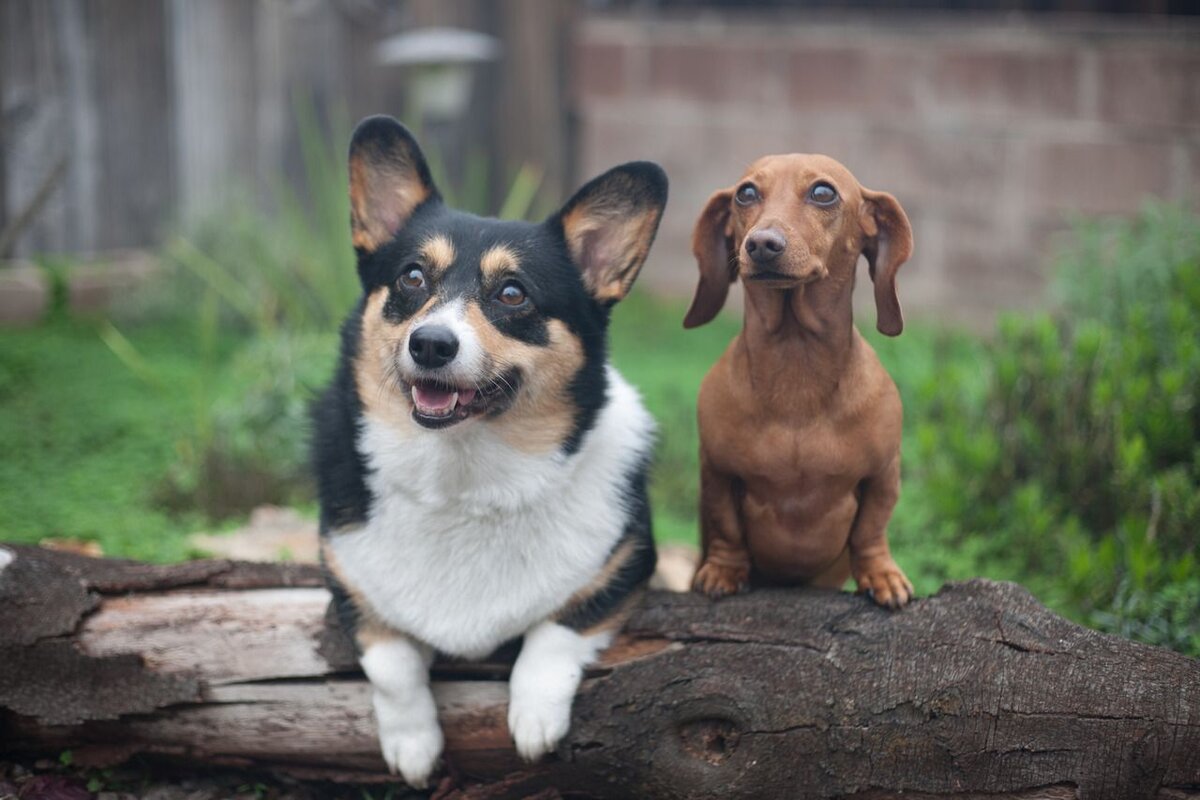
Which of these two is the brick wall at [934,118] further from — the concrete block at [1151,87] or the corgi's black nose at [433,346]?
the corgi's black nose at [433,346]

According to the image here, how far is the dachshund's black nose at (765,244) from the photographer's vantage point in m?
2.27

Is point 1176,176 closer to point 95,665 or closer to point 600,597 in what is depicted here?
point 600,597

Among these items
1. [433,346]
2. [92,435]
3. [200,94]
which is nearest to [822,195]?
[433,346]

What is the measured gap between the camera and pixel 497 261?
2.67m

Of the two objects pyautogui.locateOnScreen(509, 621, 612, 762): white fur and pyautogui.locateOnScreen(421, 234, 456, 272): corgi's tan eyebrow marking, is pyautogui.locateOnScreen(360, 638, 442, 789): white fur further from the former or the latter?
pyautogui.locateOnScreen(421, 234, 456, 272): corgi's tan eyebrow marking

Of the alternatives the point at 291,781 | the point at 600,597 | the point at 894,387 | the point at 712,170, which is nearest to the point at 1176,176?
the point at 712,170

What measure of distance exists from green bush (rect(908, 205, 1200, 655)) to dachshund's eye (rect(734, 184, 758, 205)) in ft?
5.76

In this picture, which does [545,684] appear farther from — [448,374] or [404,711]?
[448,374]

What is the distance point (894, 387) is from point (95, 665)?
1995 millimetres

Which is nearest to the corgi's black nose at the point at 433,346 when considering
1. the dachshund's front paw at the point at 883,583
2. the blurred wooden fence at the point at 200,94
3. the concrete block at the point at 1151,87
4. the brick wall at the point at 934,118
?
the dachshund's front paw at the point at 883,583

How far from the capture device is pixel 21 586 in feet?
9.36

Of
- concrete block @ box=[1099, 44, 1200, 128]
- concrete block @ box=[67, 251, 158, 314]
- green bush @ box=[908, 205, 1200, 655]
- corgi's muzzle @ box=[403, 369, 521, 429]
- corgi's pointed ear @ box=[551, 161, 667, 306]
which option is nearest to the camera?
corgi's muzzle @ box=[403, 369, 521, 429]

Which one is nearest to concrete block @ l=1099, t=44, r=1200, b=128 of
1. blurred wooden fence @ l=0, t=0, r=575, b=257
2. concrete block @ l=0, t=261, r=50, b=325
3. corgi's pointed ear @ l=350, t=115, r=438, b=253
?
blurred wooden fence @ l=0, t=0, r=575, b=257

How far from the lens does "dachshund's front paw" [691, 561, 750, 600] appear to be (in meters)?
2.81
